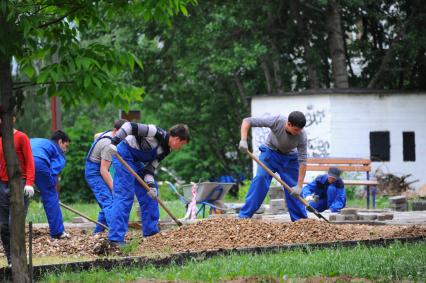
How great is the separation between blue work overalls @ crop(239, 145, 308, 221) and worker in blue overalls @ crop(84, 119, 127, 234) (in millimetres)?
1978

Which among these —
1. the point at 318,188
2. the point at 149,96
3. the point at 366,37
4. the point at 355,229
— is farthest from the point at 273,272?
the point at 149,96

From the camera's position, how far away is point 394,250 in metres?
10.1

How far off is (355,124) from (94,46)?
19.8m

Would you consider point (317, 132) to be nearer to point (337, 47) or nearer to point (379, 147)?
point (379, 147)

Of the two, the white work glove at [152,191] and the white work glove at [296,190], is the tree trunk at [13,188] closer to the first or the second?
the white work glove at [152,191]

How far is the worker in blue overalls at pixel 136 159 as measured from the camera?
11688 mm

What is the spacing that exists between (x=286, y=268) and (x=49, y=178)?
5.27 metres

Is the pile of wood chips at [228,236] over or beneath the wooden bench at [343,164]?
beneath

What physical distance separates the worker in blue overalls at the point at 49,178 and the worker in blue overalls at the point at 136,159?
1.33 meters

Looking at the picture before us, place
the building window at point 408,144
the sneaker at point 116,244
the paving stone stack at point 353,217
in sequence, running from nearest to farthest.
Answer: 1. the sneaker at point 116,244
2. the paving stone stack at point 353,217
3. the building window at point 408,144

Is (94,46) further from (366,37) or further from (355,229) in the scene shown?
(366,37)

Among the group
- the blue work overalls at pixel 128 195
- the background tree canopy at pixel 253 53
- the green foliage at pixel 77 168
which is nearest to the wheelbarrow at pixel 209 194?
the blue work overalls at pixel 128 195

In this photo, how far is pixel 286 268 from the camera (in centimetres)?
873

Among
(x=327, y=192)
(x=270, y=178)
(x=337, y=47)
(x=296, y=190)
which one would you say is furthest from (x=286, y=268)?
(x=337, y=47)
